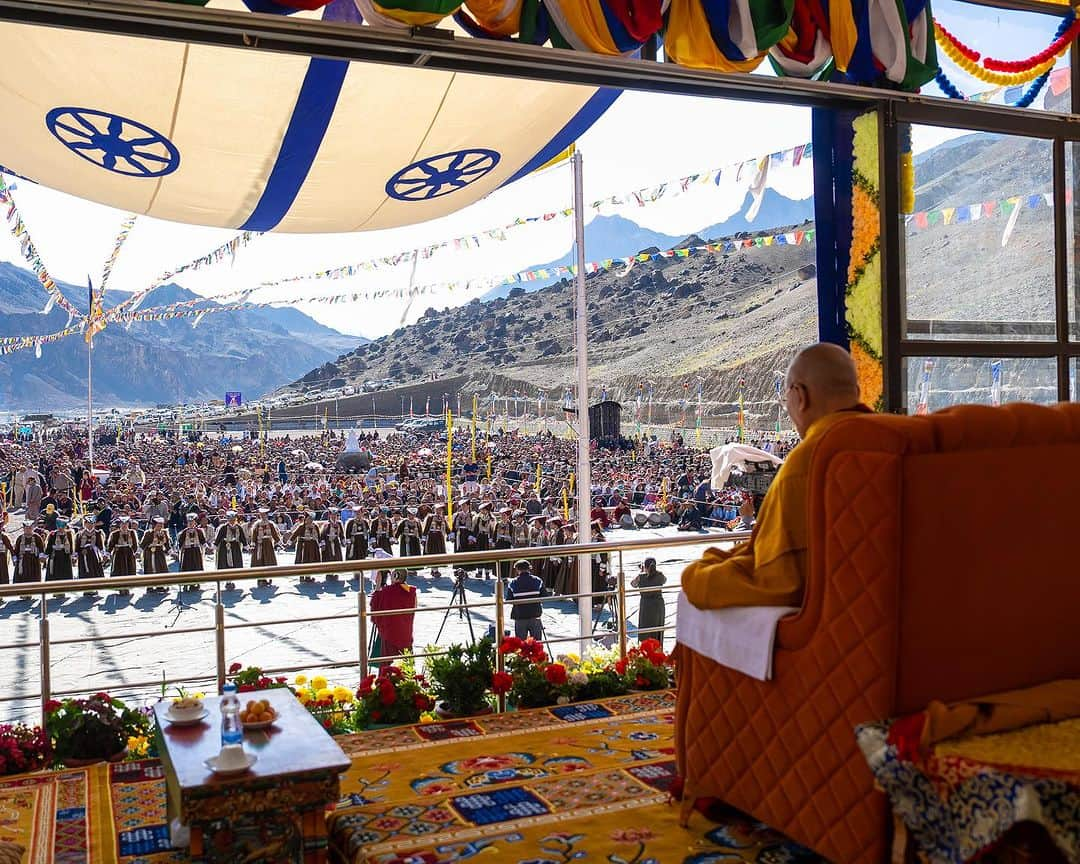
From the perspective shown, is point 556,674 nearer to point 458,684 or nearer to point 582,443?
point 458,684

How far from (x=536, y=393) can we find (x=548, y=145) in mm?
43881

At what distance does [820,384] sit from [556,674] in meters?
1.75

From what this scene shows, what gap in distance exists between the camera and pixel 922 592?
179 cm

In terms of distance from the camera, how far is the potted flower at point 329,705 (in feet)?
10.8

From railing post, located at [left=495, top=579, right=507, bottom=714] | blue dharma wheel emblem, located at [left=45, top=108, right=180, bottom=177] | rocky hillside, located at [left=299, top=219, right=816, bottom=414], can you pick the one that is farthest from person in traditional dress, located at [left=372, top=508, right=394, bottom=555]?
rocky hillside, located at [left=299, top=219, right=816, bottom=414]

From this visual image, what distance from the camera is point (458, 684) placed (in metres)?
3.37

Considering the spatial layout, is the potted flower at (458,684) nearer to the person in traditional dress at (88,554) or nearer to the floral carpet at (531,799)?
the floral carpet at (531,799)

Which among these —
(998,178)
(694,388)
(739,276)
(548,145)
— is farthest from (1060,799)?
(739,276)

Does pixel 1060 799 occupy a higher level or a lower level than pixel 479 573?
higher

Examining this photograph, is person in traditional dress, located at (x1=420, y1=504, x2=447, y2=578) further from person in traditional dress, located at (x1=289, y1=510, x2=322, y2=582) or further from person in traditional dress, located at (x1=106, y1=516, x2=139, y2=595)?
person in traditional dress, located at (x1=106, y1=516, x2=139, y2=595)

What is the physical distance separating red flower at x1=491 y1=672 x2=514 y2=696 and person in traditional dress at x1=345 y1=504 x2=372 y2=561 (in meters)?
12.4

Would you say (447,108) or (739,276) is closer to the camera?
(447,108)

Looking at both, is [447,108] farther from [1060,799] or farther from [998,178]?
[1060,799]

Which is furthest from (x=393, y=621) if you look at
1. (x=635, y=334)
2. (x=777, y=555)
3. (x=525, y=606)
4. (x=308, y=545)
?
(x=635, y=334)
